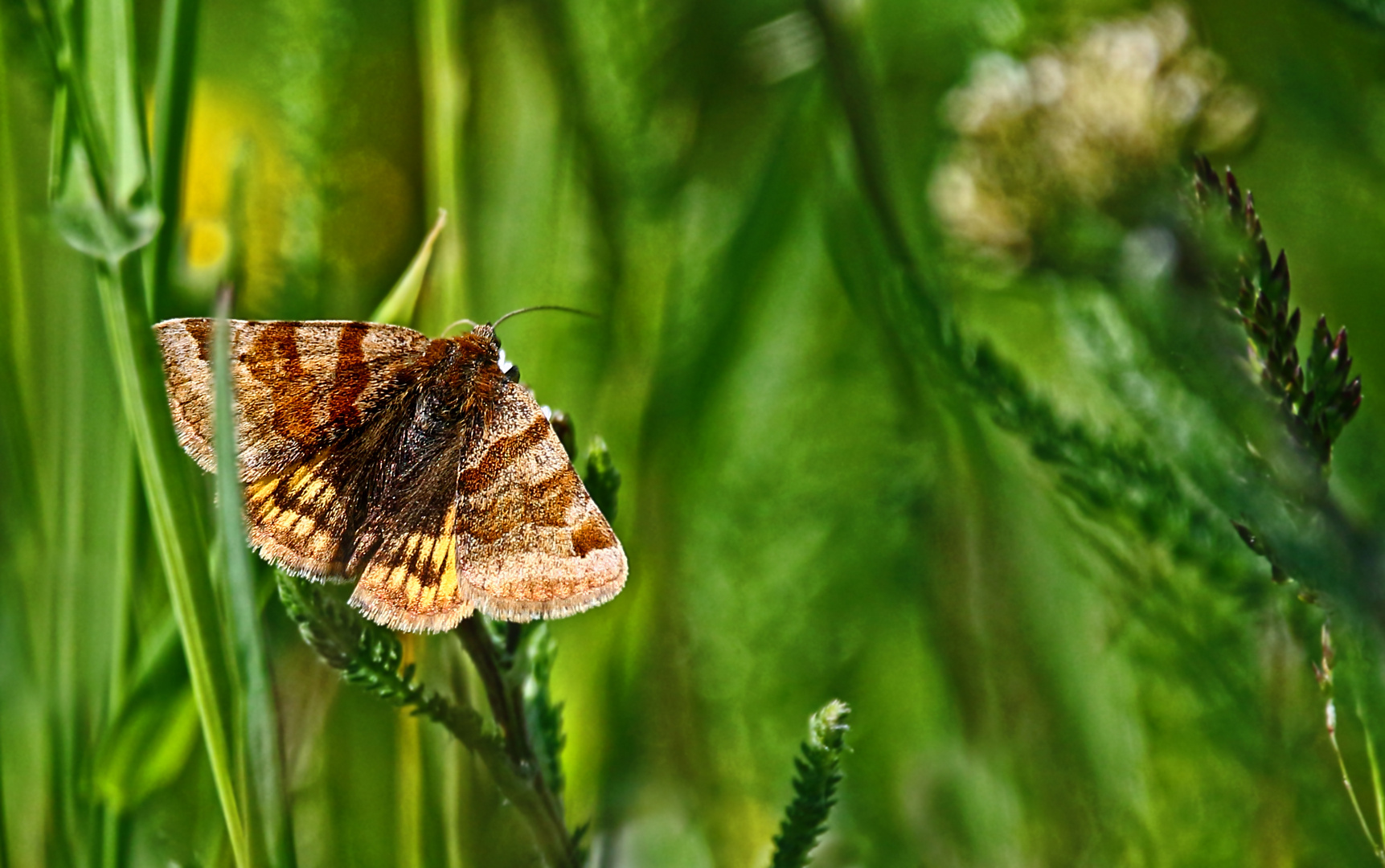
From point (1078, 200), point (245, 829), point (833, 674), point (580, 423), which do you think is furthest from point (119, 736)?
point (1078, 200)

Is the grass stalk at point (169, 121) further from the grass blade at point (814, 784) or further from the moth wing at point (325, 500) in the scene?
the grass blade at point (814, 784)

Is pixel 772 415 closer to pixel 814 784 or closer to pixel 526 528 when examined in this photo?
pixel 526 528

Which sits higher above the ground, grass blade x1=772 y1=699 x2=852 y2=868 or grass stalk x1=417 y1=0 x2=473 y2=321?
grass stalk x1=417 y1=0 x2=473 y2=321

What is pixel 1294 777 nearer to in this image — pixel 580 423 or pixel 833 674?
pixel 833 674

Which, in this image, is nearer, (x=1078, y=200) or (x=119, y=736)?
(x=119, y=736)

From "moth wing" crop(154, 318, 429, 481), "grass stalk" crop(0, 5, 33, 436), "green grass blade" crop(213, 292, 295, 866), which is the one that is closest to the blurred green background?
"grass stalk" crop(0, 5, 33, 436)

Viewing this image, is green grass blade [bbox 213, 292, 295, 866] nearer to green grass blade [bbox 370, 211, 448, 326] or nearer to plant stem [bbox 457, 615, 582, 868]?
plant stem [bbox 457, 615, 582, 868]
